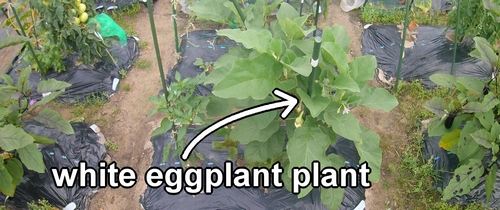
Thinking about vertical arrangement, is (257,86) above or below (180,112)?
→ above

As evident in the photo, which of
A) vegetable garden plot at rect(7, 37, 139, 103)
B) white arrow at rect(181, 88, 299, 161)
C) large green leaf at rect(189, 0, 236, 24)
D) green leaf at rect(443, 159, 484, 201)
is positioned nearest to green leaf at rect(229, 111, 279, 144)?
white arrow at rect(181, 88, 299, 161)

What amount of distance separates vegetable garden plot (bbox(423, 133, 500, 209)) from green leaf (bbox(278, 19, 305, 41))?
1.94 metres

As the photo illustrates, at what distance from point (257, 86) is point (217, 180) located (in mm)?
1491

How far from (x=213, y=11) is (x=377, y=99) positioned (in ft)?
3.94

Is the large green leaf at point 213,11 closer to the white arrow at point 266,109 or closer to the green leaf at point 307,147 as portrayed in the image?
the white arrow at point 266,109

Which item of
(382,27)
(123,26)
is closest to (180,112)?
(123,26)

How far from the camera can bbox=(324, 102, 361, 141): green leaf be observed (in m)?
2.42

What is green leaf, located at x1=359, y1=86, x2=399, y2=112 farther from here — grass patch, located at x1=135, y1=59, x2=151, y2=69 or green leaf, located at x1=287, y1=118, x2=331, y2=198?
grass patch, located at x1=135, y1=59, x2=151, y2=69

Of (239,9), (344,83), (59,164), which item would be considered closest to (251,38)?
(239,9)

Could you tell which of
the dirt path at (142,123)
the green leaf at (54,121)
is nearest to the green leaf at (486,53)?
the dirt path at (142,123)

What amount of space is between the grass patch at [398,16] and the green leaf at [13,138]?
409 cm

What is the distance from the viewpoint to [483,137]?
10.0 ft

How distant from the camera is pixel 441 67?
461 cm

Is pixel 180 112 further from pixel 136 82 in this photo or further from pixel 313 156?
pixel 136 82
